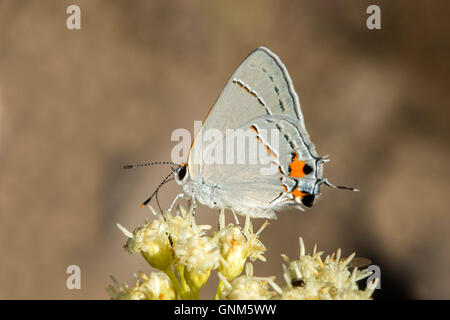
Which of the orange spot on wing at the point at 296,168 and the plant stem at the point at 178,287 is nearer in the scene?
A: the plant stem at the point at 178,287

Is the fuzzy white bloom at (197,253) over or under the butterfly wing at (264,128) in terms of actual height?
under

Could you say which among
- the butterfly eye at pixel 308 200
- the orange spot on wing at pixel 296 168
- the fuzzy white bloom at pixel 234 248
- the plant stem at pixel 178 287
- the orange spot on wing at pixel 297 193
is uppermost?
the orange spot on wing at pixel 296 168

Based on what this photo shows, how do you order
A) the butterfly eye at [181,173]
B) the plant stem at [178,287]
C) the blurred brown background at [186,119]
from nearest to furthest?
the plant stem at [178,287], the butterfly eye at [181,173], the blurred brown background at [186,119]

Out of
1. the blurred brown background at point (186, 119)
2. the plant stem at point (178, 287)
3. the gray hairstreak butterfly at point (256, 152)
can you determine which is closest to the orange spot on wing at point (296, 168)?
the gray hairstreak butterfly at point (256, 152)

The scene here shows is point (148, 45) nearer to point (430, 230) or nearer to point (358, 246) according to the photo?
point (358, 246)

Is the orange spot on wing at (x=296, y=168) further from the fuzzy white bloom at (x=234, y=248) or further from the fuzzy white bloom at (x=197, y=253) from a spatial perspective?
the fuzzy white bloom at (x=197, y=253)

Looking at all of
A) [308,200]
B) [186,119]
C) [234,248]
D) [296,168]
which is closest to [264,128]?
[296,168]
